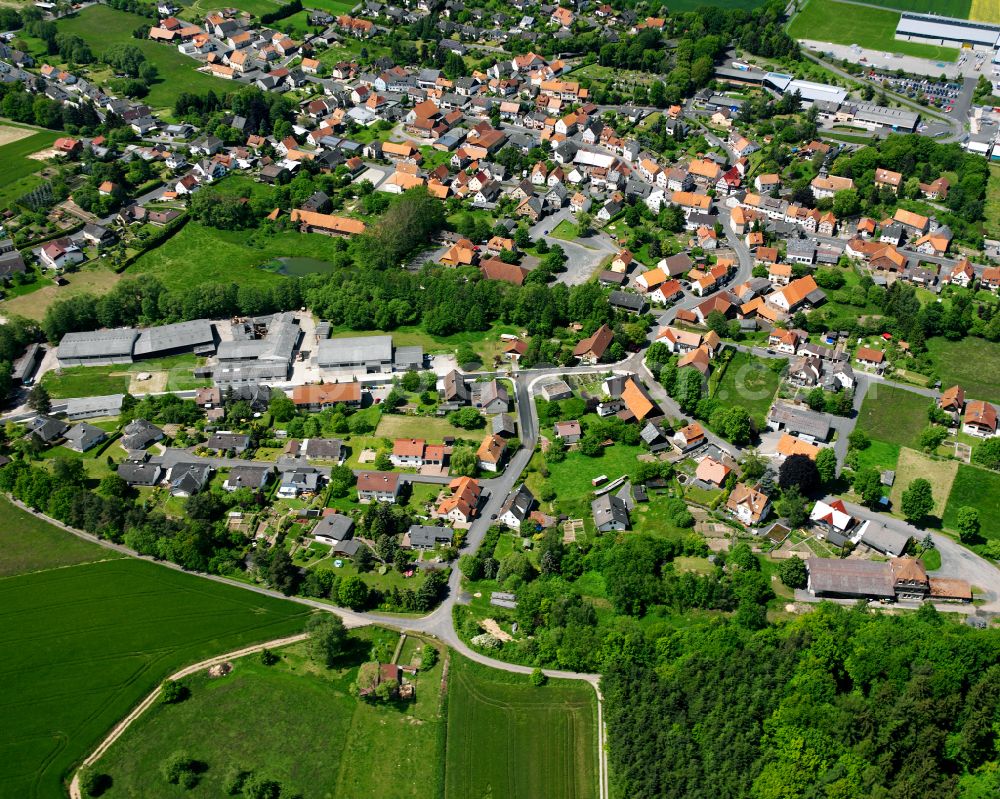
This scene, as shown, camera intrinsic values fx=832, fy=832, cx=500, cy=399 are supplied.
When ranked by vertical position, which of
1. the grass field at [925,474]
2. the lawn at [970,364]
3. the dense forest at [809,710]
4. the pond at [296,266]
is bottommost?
the dense forest at [809,710]

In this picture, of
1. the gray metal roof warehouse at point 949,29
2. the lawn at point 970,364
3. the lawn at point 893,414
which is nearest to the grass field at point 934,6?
the gray metal roof warehouse at point 949,29

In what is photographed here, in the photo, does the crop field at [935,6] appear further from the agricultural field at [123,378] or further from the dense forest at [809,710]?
the agricultural field at [123,378]

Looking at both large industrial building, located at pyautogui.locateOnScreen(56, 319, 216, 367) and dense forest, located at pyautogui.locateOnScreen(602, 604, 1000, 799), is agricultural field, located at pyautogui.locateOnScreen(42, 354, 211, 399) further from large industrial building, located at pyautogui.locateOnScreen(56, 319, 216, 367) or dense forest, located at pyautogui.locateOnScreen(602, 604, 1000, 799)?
dense forest, located at pyautogui.locateOnScreen(602, 604, 1000, 799)

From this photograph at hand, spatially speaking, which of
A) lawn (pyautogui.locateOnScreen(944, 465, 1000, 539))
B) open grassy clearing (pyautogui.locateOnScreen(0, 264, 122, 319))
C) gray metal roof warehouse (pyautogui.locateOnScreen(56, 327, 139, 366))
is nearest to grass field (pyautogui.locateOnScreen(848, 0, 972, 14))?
lawn (pyautogui.locateOnScreen(944, 465, 1000, 539))

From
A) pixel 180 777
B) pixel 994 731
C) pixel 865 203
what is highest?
pixel 865 203

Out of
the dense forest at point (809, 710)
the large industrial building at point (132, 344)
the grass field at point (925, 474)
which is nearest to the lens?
the dense forest at point (809, 710)

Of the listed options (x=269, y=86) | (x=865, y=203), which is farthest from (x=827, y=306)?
(x=269, y=86)

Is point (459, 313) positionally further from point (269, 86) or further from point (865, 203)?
point (269, 86)

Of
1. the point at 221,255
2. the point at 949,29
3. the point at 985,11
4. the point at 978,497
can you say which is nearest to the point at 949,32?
the point at 949,29
